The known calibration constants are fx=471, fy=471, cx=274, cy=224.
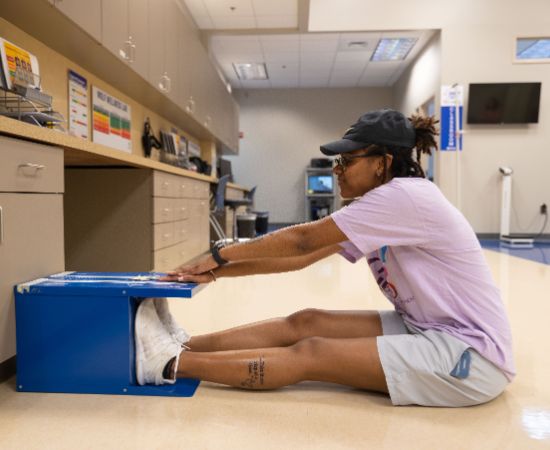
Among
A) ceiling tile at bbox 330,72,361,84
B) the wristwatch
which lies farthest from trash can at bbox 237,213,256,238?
the wristwatch

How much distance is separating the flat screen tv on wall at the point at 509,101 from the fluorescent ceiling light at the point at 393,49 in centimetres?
148

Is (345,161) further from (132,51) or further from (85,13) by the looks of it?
(132,51)

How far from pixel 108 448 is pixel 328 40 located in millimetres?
7564

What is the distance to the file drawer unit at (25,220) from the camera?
1.34 metres

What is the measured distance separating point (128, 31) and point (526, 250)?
5.18 m

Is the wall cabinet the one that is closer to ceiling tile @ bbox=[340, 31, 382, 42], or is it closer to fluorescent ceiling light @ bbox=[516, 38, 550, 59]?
ceiling tile @ bbox=[340, 31, 382, 42]

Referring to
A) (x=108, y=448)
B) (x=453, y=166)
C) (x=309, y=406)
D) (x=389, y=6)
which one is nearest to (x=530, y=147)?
(x=453, y=166)

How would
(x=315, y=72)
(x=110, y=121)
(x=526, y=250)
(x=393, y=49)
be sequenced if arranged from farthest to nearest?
(x=315, y=72), (x=393, y=49), (x=526, y=250), (x=110, y=121)

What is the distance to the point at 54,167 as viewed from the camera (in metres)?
1.61

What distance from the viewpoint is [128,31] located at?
3355mm

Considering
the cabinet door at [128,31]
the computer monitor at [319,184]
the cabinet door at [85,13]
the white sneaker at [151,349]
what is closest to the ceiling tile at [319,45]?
the computer monitor at [319,184]

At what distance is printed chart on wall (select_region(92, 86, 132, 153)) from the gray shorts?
3.20m

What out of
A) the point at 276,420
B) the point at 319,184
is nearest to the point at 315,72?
the point at 319,184

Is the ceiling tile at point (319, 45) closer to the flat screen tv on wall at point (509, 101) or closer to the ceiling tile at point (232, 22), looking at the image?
the ceiling tile at point (232, 22)
